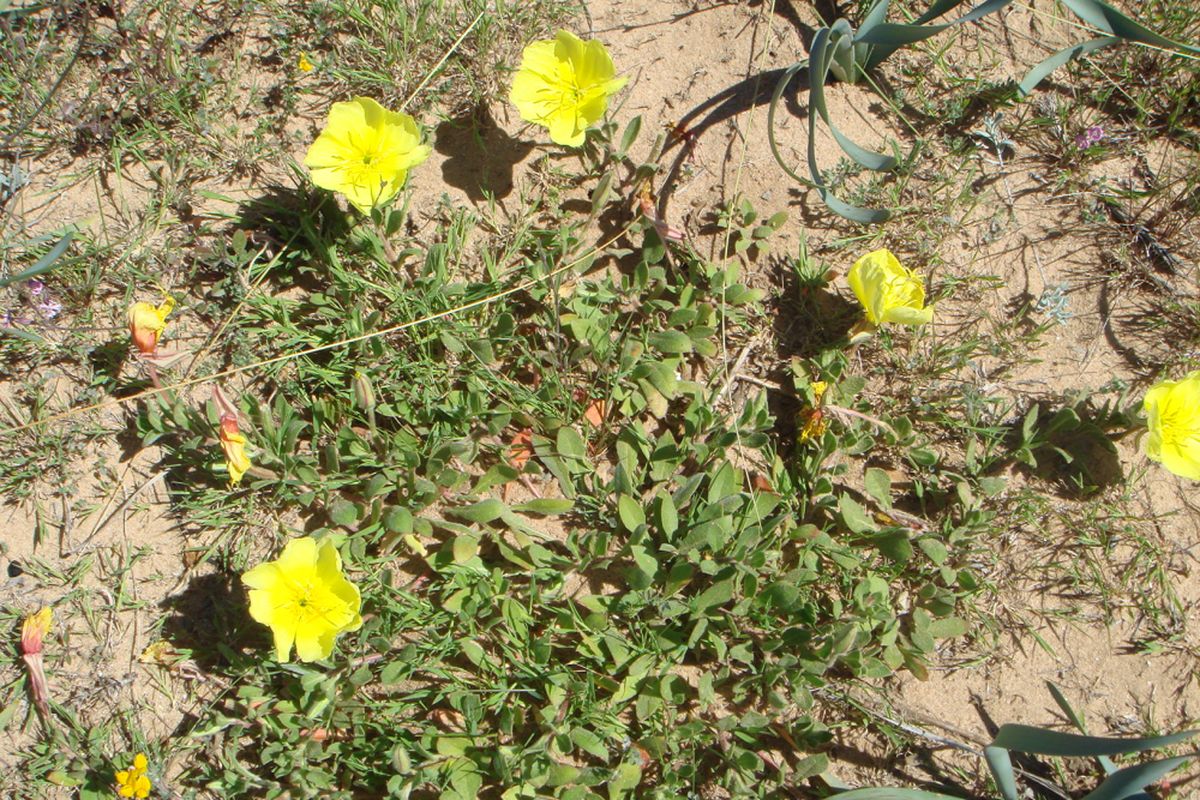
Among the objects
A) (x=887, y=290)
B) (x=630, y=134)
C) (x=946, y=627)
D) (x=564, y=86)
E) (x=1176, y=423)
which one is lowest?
(x=946, y=627)

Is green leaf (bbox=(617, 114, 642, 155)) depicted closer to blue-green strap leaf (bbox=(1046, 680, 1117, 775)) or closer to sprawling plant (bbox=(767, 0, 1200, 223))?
sprawling plant (bbox=(767, 0, 1200, 223))

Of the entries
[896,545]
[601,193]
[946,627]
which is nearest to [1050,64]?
[601,193]

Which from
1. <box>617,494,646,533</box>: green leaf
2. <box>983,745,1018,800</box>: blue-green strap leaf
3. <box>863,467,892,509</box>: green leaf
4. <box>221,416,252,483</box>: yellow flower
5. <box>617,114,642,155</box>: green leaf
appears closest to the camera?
<box>983,745,1018,800</box>: blue-green strap leaf

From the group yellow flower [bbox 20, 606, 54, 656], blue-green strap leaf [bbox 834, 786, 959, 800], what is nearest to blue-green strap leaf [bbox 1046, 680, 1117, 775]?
blue-green strap leaf [bbox 834, 786, 959, 800]

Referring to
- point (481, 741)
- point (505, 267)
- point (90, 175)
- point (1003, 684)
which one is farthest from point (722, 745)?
point (90, 175)

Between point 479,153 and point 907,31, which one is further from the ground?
Answer: point 479,153

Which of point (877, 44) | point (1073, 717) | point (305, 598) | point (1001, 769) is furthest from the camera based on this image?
point (877, 44)

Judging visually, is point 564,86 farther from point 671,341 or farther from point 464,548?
point 464,548
